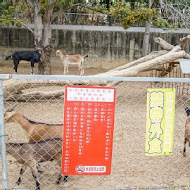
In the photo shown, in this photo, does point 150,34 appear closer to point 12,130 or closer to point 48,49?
point 48,49

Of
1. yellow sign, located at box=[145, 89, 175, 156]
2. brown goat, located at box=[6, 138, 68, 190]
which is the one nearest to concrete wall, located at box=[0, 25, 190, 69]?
brown goat, located at box=[6, 138, 68, 190]

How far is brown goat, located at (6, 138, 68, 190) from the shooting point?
3.71 meters

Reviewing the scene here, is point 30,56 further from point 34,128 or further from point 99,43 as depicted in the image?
point 34,128

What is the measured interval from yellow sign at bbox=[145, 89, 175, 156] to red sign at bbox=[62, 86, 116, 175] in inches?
17.1

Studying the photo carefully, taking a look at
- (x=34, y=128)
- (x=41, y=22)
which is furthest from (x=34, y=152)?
(x=41, y=22)

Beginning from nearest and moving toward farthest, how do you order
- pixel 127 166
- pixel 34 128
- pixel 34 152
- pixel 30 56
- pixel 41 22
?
pixel 34 152
pixel 34 128
pixel 127 166
pixel 41 22
pixel 30 56

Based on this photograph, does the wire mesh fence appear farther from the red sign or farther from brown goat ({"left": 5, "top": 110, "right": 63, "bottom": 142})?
the red sign

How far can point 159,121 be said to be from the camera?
10.9 ft

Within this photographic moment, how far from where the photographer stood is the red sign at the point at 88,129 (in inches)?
120

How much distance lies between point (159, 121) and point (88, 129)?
0.78m

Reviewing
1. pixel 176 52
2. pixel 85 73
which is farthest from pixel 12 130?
pixel 85 73

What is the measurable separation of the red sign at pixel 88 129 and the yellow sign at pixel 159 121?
0.43 meters

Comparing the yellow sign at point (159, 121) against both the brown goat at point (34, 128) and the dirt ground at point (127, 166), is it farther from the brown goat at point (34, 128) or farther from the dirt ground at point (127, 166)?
the brown goat at point (34, 128)

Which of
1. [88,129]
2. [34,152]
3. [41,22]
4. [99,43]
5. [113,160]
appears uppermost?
[41,22]
